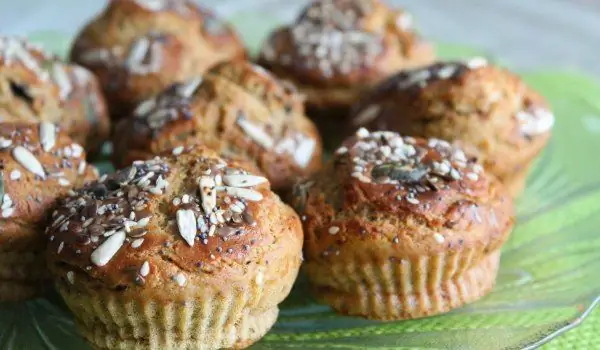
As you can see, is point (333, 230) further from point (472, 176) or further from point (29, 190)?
point (29, 190)

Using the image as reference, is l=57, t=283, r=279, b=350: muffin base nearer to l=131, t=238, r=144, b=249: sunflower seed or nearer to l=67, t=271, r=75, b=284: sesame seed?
l=67, t=271, r=75, b=284: sesame seed

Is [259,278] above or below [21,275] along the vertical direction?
above

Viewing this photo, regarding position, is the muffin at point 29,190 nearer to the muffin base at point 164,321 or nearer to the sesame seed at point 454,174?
the muffin base at point 164,321

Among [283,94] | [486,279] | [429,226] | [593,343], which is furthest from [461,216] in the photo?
[283,94]

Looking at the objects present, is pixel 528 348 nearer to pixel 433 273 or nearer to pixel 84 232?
pixel 433 273

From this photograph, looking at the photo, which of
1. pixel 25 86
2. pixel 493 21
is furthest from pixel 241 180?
pixel 493 21

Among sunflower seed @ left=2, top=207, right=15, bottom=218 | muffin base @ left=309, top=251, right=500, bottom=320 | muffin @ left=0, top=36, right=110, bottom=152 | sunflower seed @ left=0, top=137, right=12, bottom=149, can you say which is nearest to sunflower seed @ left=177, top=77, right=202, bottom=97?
muffin @ left=0, top=36, right=110, bottom=152
